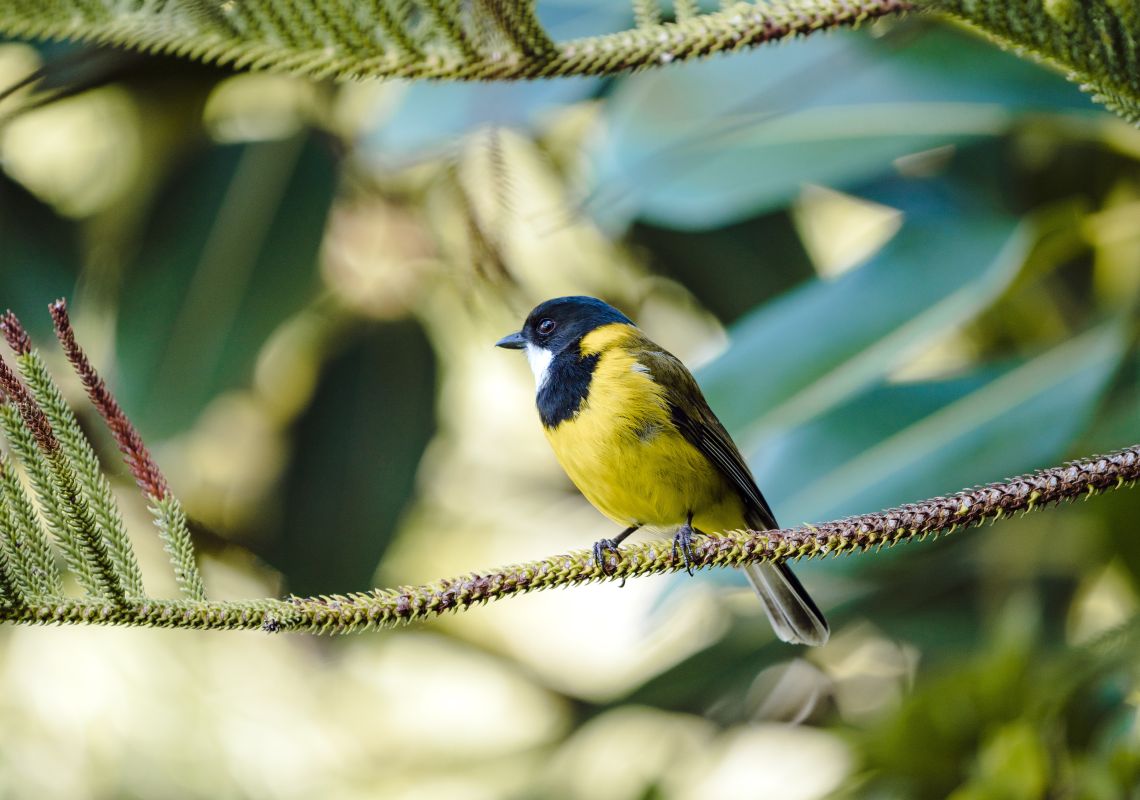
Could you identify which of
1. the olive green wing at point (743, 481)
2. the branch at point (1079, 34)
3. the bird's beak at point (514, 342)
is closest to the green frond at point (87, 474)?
the branch at point (1079, 34)

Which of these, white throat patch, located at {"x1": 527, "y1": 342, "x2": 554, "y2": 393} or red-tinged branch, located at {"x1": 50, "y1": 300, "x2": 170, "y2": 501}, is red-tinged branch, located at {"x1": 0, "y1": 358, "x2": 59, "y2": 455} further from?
white throat patch, located at {"x1": 527, "y1": 342, "x2": 554, "y2": 393}

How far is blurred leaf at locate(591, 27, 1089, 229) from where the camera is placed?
324 centimetres

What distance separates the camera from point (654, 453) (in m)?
2.58

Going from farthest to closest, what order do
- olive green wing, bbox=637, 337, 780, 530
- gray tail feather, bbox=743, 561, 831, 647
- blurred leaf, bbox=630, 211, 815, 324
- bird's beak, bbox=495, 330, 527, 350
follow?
1. blurred leaf, bbox=630, 211, 815, 324
2. bird's beak, bbox=495, 330, 527, 350
3. olive green wing, bbox=637, 337, 780, 530
4. gray tail feather, bbox=743, 561, 831, 647

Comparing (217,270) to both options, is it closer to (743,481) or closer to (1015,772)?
(743,481)

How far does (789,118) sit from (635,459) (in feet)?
4.69

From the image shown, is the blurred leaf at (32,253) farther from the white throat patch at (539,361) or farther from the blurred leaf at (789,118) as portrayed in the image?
the blurred leaf at (789,118)

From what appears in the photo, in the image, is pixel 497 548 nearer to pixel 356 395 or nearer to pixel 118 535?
pixel 356 395

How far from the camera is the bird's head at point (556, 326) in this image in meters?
3.09

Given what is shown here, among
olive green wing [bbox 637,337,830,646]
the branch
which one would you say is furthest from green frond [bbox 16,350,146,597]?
olive green wing [bbox 637,337,830,646]

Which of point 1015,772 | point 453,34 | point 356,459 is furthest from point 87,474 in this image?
point 356,459

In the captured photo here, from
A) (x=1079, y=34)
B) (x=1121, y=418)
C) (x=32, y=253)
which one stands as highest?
(x=1079, y=34)

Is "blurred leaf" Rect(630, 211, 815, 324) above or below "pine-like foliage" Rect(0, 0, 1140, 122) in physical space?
below

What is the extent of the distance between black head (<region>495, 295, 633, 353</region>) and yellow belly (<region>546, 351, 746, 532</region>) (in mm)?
385
